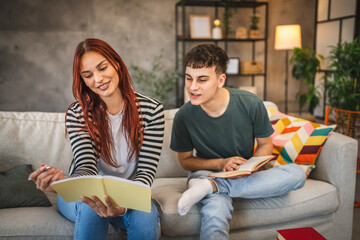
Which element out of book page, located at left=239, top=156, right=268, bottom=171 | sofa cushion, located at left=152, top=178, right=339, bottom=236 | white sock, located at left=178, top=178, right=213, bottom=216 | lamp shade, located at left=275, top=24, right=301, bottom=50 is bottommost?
sofa cushion, located at left=152, top=178, right=339, bottom=236

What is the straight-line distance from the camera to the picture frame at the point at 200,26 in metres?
4.72

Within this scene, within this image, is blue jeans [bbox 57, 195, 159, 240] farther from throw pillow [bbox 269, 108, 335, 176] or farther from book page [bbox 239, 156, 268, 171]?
throw pillow [bbox 269, 108, 335, 176]

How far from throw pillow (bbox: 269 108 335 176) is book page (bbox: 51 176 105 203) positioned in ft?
3.95

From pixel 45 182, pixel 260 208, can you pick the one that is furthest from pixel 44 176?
pixel 260 208

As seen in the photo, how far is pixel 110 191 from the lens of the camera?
1.20 meters

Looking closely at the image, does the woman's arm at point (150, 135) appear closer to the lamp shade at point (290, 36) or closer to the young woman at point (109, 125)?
the young woman at point (109, 125)

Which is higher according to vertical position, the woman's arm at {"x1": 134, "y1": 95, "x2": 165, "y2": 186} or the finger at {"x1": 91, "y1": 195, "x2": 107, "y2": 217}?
the woman's arm at {"x1": 134, "y1": 95, "x2": 165, "y2": 186}

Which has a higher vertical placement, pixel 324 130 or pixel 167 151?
pixel 324 130

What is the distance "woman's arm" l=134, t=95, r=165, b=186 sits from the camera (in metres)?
1.58

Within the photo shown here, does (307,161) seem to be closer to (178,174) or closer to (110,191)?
(178,174)

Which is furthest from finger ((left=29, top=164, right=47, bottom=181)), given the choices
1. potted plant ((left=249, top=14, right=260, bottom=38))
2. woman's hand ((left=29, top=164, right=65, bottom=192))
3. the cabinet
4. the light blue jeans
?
potted plant ((left=249, top=14, right=260, bottom=38))

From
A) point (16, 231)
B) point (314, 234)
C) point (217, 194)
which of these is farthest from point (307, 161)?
point (16, 231)

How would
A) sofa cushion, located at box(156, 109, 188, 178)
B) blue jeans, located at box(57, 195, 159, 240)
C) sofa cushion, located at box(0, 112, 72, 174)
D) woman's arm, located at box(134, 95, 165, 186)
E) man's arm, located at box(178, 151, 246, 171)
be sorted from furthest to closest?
sofa cushion, located at box(156, 109, 188, 178) → sofa cushion, located at box(0, 112, 72, 174) → man's arm, located at box(178, 151, 246, 171) → woman's arm, located at box(134, 95, 165, 186) → blue jeans, located at box(57, 195, 159, 240)

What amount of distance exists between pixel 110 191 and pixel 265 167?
1022 millimetres
